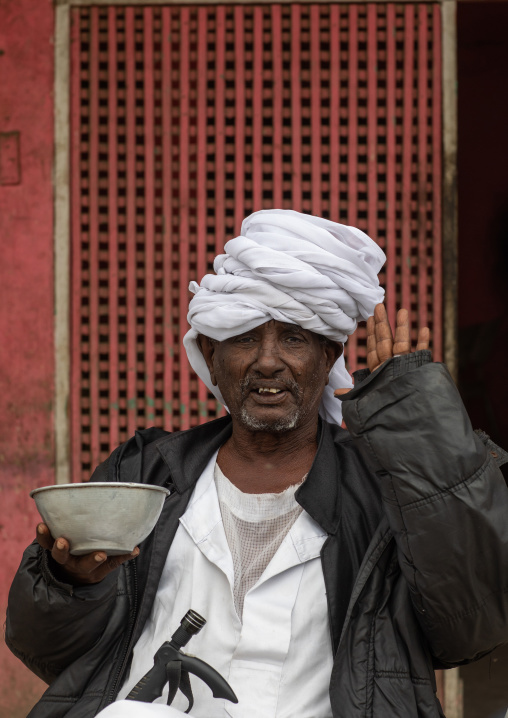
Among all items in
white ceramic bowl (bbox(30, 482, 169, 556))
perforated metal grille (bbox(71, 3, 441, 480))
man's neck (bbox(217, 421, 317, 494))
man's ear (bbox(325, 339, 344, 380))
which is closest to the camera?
white ceramic bowl (bbox(30, 482, 169, 556))

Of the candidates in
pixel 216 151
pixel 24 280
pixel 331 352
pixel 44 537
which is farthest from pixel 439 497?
pixel 24 280

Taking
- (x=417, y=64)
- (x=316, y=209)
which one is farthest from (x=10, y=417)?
(x=417, y=64)

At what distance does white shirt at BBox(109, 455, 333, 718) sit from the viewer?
8.01 ft

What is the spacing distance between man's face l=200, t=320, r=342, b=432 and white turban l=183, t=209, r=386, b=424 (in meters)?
0.05

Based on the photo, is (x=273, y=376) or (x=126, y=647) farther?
(x=273, y=376)

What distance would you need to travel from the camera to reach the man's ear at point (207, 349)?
2967mm

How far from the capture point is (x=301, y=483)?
2.74 metres

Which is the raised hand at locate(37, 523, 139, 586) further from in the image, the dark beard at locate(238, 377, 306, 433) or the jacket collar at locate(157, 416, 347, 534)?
the dark beard at locate(238, 377, 306, 433)

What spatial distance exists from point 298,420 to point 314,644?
0.61 meters

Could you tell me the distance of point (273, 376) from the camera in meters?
2.71

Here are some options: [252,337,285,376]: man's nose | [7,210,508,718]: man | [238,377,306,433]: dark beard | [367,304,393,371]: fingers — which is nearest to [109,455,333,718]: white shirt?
[7,210,508,718]: man

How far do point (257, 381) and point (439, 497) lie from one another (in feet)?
2.31

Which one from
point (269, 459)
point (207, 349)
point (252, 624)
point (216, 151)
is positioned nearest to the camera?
point (252, 624)

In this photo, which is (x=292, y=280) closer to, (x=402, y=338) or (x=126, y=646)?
(x=402, y=338)
